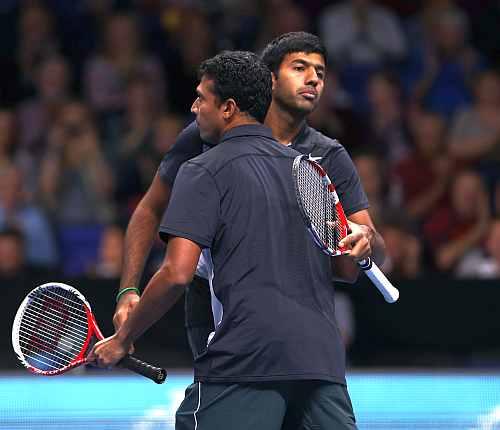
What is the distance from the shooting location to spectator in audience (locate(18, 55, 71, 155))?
9141 millimetres

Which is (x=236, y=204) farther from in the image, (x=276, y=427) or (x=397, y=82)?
(x=397, y=82)

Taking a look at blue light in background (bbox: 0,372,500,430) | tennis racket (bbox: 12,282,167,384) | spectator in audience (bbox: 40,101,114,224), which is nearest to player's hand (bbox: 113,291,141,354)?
tennis racket (bbox: 12,282,167,384)

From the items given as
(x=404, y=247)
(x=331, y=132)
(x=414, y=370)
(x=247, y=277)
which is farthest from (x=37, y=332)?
(x=331, y=132)

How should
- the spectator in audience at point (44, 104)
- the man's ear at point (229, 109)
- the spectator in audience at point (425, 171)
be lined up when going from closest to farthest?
1. the man's ear at point (229, 109)
2. the spectator in audience at point (425, 171)
3. the spectator in audience at point (44, 104)

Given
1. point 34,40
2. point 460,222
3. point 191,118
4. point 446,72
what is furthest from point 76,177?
point 446,72

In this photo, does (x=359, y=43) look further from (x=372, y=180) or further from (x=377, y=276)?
(x=377, y=276)

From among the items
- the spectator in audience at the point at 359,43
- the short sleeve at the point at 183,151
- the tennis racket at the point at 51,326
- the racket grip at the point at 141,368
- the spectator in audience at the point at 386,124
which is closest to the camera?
the racket grip at the point at 141,368

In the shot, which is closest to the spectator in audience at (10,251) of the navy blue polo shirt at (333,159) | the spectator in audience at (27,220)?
the spectator in audience at (27,220)

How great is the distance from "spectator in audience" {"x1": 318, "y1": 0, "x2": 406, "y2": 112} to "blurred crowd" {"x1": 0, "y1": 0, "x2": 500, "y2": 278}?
0.04 feet

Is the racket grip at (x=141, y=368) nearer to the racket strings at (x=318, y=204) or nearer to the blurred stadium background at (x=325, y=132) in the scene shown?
the racket strings at (x=318, y=204)

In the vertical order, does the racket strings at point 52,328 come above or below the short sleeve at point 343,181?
below

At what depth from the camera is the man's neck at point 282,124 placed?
431 cm

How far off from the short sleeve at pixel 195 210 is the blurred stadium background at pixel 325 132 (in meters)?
2.64

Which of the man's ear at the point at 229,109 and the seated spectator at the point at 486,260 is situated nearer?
the man's ear at the point at 229,109
